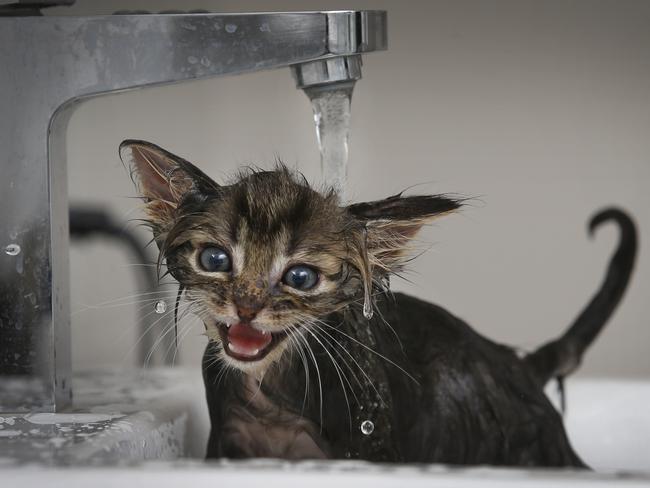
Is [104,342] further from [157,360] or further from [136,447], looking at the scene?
[136,447]

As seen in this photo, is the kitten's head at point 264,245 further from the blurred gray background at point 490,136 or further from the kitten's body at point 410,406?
the blurred gray background at point 490,136

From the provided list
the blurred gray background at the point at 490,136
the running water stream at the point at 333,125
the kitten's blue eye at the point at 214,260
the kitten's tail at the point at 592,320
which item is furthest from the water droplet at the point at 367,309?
the blurred gray background at the point at 490,136

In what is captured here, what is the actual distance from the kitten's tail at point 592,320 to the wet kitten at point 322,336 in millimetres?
91

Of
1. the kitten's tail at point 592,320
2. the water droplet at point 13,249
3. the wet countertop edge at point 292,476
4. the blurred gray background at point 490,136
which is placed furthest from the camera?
the blurred gray background at point 490,136

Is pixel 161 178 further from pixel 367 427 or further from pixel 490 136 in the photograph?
pixel 490 136

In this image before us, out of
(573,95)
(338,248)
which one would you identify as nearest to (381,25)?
(338,248)

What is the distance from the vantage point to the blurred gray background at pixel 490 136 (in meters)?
1.12

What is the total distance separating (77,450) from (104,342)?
63cm

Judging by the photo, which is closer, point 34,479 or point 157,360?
point 34,479

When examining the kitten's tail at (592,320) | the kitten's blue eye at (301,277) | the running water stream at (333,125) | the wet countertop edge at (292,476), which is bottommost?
the wet countertop edge at (292,476)

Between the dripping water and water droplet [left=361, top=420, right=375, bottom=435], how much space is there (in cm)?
18

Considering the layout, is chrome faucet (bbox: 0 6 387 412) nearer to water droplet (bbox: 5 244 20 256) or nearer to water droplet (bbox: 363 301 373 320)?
water droplet (bbox: 5 244 20 256)

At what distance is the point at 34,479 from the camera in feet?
1.75

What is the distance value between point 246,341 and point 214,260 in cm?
6
